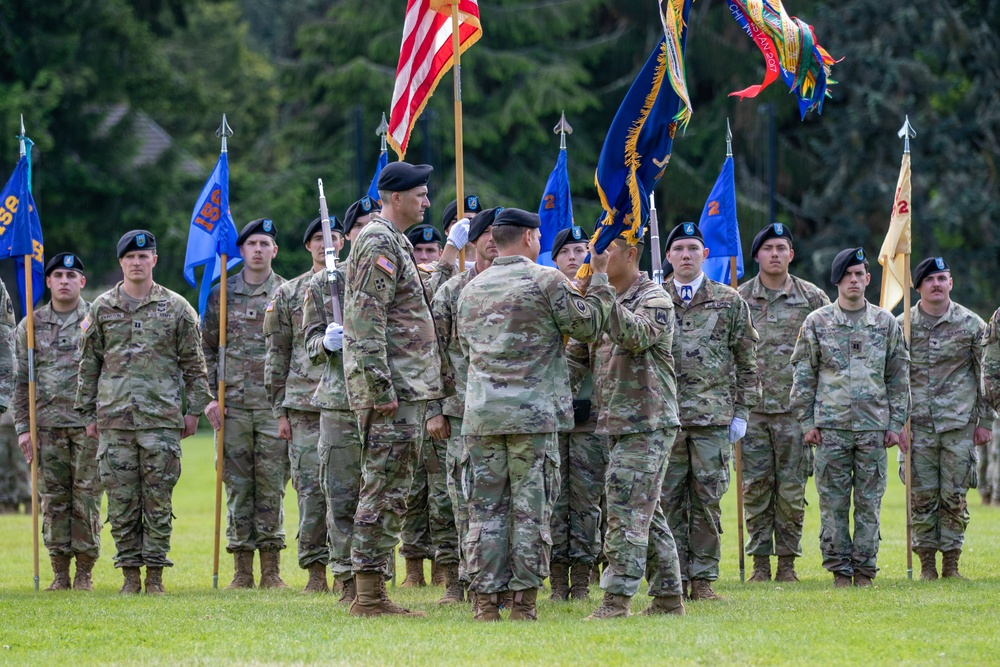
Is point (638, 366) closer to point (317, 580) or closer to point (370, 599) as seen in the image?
point (370, 599)

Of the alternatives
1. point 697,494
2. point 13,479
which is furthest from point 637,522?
point 13,479

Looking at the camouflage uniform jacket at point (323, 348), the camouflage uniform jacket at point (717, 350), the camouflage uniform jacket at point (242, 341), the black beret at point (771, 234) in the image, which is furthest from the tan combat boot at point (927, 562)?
the camouflage uniform jacket at point (242, 341)

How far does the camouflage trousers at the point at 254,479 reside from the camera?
11.3m

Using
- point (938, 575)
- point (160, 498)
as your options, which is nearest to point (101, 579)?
point (160, 498)

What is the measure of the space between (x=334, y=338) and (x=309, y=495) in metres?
2.03

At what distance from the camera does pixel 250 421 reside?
1148 cm

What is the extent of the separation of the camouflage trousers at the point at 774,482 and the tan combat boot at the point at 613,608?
10.3 ft

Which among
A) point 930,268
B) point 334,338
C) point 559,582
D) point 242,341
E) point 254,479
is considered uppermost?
point 930,268

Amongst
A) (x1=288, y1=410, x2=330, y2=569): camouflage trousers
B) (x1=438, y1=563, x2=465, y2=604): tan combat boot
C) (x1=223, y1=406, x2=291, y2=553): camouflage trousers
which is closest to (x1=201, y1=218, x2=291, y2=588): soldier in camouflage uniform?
(x1=223, y1=406, x2=291, y2=553): camouflage trousers

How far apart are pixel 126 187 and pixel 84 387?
77.5 ft

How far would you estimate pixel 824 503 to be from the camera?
10.8 metres

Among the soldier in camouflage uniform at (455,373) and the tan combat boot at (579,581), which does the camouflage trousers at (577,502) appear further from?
the soldier in camouflage uniform at (455,373)

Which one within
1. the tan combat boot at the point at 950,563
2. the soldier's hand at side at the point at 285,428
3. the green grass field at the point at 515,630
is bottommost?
the green grass field at the point at 515,630

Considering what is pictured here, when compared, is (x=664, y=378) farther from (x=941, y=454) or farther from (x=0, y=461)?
(x=0, y=461)
